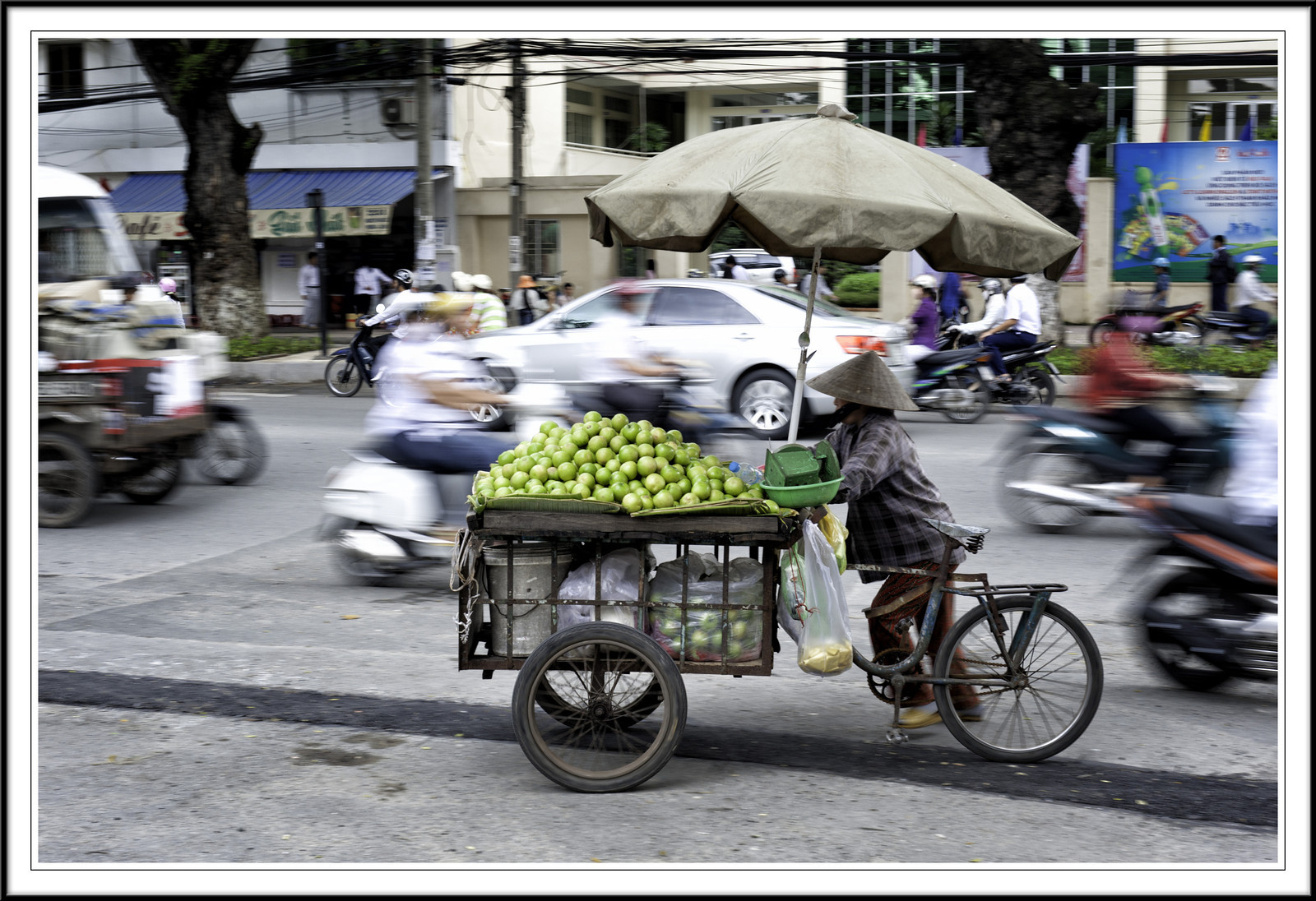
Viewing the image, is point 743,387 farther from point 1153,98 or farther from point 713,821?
point 1153,98

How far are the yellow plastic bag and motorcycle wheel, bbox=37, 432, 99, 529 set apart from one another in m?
6.06

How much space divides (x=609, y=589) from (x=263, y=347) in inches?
660

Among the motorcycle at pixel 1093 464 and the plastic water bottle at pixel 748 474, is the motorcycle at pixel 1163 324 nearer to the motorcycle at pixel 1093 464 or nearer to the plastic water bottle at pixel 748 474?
the motorcycle at pixel 1093 464

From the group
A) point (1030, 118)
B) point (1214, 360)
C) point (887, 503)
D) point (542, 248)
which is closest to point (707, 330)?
point (1030, 118)

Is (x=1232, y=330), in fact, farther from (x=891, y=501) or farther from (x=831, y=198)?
(x=831, y=198)

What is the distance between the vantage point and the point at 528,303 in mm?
19250

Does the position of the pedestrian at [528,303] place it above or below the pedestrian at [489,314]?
above

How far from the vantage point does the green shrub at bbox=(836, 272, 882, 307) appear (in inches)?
1027

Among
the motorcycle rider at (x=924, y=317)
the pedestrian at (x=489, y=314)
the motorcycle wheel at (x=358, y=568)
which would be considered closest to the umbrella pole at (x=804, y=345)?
the motorcycle wheel at (x=358, y=568)

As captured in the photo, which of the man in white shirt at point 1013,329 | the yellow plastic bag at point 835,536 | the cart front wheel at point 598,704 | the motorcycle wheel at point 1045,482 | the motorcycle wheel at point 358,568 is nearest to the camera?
the cart front wheel at point 598,704

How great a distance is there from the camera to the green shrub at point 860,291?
85.6 feet

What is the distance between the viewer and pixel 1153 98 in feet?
93.0

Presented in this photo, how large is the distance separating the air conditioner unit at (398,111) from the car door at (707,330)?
15.2 meters

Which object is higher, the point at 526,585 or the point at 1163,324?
the point at 1163,324
